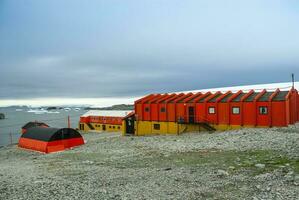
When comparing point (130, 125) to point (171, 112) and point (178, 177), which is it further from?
point (178, 177)

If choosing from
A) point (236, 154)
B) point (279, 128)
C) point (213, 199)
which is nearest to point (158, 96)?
point (279, 128)

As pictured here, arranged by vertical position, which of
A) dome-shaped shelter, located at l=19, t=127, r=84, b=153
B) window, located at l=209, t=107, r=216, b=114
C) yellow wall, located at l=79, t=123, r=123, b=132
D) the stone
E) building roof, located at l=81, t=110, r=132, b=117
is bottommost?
yellow wall, located at l=79, t=123, r=123, b=132

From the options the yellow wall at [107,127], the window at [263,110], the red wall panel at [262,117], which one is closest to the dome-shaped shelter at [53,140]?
the red wall panel at [262,117]

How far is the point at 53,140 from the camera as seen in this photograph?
3844 centimetres

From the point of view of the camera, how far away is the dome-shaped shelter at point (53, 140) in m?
38.2

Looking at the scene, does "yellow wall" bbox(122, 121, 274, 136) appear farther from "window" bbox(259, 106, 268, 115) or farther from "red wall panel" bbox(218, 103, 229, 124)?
"window" bbox(259, 106, 268, 115)

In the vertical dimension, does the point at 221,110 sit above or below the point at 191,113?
above

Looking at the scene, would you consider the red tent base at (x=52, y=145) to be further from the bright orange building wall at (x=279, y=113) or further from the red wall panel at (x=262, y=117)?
the bright orange building wall at (x=279, y=113)

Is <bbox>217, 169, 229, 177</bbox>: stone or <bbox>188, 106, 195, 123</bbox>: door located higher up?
<bbox>188, 106, 195, 123</bbox>: door

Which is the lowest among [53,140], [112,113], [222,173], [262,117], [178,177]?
[53,140]

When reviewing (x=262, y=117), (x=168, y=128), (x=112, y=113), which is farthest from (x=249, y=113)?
(x=112, y=113)

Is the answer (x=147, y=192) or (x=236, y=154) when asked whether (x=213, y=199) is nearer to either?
(x=147, y=192)

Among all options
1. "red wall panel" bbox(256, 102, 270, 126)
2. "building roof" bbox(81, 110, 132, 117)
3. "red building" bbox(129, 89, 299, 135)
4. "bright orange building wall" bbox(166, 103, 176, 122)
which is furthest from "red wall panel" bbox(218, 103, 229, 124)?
"building roof" bbox(81, 110, 132, 117)

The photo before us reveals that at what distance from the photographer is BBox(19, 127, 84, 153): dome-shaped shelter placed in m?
38.2
